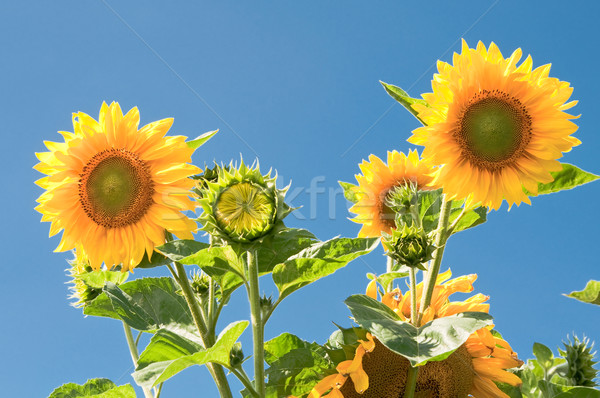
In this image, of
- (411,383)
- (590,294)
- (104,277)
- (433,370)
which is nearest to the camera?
(590,294)

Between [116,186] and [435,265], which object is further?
[116,186]

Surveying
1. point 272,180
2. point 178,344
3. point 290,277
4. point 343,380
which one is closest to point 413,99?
point 272,180

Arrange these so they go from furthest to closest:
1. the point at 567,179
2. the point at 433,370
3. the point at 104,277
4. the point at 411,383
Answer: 1. the point at 104,277
2. the point at 567,179
3. the point at 433,370
4. the point at 411,383

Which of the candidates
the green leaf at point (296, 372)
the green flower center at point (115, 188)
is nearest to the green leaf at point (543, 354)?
the green leaf at point (296, 372)

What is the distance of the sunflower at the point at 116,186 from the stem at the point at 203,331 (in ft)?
0.55

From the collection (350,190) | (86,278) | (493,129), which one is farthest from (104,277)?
(493,129)

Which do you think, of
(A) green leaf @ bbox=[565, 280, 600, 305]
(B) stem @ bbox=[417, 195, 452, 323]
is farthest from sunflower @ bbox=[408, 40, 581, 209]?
(A) green leaf @ bbox=[565, 280, 600, 305]

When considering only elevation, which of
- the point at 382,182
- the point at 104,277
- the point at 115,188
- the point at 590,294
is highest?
the point at 382,182

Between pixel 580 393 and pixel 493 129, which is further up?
pixel 493 129

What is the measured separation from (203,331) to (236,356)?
0.15 meters

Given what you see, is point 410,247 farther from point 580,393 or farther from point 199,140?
point 199,140

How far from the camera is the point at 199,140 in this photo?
2.42m

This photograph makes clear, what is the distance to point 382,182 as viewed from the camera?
336cm

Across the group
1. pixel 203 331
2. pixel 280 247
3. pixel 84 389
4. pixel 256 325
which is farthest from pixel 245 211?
pixel 84 389
